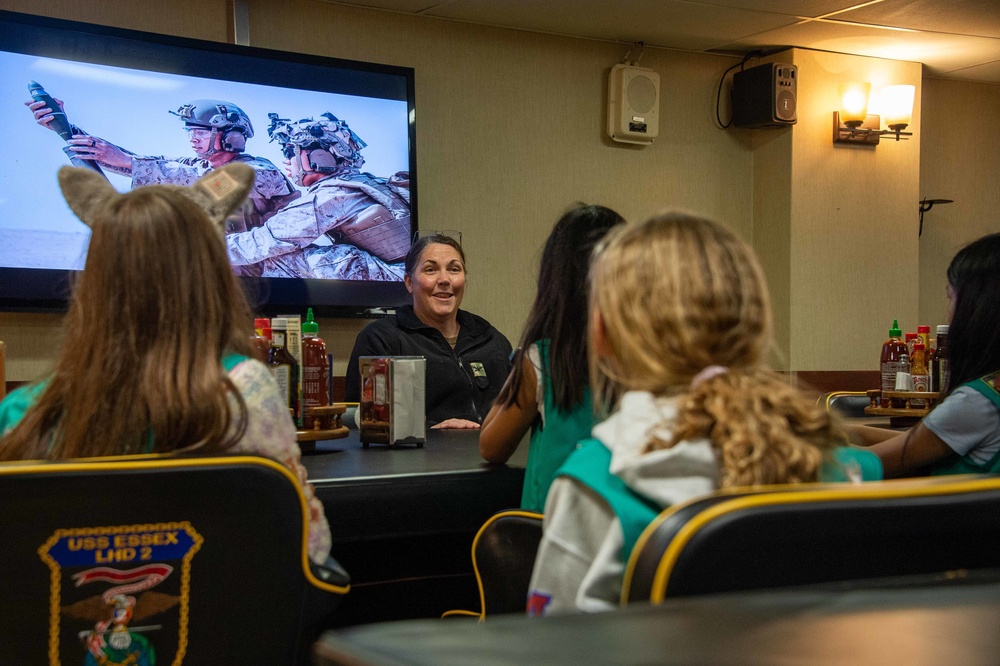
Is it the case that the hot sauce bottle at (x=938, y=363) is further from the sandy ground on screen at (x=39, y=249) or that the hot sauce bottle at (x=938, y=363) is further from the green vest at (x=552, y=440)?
the sandy ground on screen at (x=39, y=249)

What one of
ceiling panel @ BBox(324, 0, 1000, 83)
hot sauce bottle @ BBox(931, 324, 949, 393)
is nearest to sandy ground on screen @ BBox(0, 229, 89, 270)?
ceiling panel @ BBox(324, 0, 1000, 83)

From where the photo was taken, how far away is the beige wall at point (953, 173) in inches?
218

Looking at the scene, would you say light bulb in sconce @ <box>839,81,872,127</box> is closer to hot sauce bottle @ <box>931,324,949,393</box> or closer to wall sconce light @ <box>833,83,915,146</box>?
wall sconce light @ <box>833,83,915,146</box>

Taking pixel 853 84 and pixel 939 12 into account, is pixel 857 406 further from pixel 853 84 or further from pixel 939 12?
pixel 853 84

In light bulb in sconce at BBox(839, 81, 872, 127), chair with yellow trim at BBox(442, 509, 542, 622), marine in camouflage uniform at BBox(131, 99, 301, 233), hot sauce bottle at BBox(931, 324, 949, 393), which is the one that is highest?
light bulb in sconce at BBox(839, 81, 872, 127)

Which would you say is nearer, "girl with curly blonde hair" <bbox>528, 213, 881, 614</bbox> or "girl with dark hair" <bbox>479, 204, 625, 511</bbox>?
"girl with curly blonde hair" <bbox>528, 213, 881, 614</bbox>

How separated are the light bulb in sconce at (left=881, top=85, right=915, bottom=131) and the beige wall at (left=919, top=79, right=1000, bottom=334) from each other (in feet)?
2.01

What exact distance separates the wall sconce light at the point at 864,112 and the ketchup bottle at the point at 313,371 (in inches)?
147

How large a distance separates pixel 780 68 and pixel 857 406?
7.56ft

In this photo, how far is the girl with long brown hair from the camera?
122 centimetres

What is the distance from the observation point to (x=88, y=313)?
1263mm

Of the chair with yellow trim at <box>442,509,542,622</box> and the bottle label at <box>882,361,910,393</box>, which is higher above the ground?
the bottle label at <box>882,361,910,393</box>

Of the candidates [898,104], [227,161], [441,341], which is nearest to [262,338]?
[441,341]

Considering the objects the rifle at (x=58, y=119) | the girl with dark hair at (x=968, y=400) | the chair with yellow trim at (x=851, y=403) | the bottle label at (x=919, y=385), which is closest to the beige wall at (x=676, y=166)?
the rifle at (x=58, y=119)
